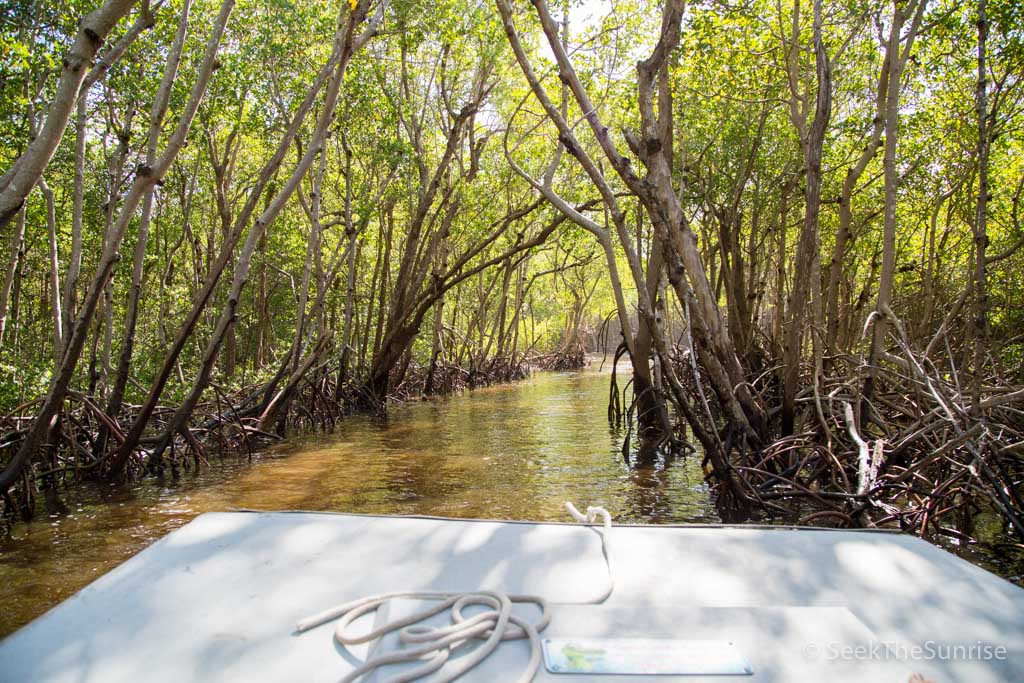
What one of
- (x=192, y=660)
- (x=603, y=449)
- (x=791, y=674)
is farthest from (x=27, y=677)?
(x=603, y=449)

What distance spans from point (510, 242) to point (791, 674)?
17.2 m

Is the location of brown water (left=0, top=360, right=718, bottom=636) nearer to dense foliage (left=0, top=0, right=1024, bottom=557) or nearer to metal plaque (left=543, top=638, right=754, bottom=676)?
dense foliage (left=0, top=0, right=1024, bottom=557)

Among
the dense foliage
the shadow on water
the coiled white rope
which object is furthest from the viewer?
the dense foliage

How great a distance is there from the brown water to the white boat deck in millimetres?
2120

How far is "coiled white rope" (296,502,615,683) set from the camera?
132cm

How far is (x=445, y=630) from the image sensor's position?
142cm

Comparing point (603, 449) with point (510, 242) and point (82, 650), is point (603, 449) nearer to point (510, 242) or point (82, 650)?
point (82, 650)

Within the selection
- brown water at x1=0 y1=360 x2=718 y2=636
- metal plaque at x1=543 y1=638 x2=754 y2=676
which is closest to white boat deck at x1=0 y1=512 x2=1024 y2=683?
metal plaque at x1=543 y1=638 x2=754 y2=676

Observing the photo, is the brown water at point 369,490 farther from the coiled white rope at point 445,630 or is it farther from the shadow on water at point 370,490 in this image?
the coiled white rope at point 445,630

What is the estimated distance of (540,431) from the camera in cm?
977

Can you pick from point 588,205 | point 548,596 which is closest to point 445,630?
point 548,596

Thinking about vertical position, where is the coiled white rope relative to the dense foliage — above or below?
below

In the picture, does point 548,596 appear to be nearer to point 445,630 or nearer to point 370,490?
point 445,630

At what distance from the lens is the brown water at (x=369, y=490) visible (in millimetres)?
4207
